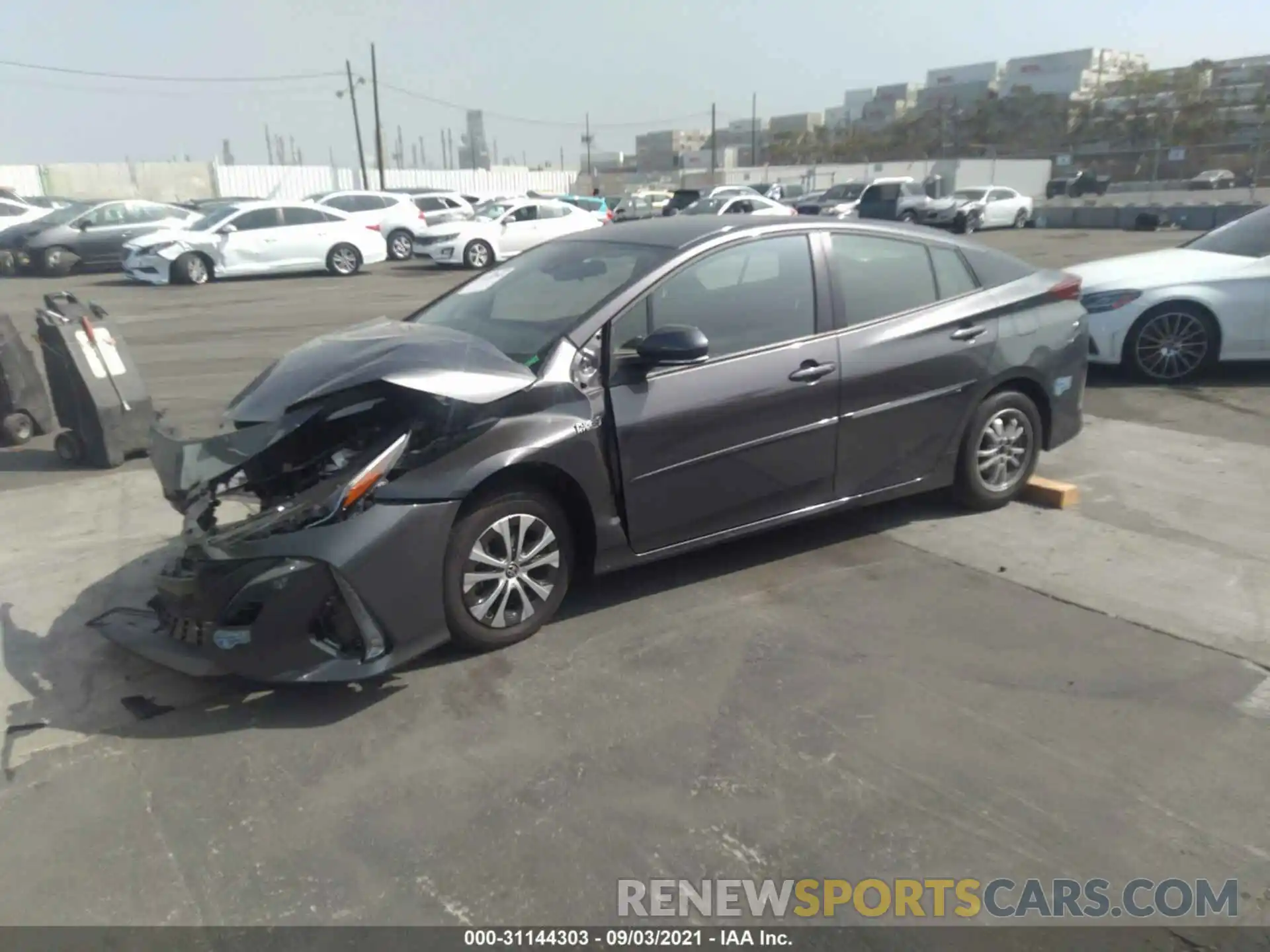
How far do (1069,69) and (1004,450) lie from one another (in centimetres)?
12964

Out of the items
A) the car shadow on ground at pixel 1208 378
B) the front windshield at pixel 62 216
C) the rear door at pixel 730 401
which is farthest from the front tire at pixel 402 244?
the rear door at pixel 730 401

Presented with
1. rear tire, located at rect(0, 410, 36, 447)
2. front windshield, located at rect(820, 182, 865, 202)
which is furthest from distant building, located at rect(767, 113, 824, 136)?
rear tire, located at rect(0, 410, 36, 447)

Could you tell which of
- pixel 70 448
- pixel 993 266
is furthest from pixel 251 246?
pixel 993 266

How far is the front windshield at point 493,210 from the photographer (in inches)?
966

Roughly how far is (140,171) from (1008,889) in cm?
5277

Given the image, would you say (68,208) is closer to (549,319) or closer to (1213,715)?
(549,319)

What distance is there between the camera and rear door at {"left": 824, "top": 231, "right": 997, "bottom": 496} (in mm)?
5000

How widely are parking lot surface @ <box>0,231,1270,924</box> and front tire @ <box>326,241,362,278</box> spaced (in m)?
17.2

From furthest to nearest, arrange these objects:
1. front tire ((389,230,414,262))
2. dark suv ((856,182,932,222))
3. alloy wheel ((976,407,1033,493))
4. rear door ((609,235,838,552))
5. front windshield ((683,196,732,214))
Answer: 1. dark suv ((856,182,932,222))
2. front windshield ((683,196,732,214))
3. front tire ((389,230,414,262))
4. alloy wheel ((976,407,1033,493))
5. rear door ((609,235,838,552))

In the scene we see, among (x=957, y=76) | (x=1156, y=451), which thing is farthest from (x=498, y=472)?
(x=957, y=76)

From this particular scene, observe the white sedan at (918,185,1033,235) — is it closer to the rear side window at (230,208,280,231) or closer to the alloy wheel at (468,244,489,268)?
the alloy wheel at (468,244,489,268)

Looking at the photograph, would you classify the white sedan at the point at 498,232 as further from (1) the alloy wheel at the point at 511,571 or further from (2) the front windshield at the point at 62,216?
(1) the alloy wheel at the point at 511,571

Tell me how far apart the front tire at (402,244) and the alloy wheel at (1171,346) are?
19.9m

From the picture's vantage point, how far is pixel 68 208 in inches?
971
